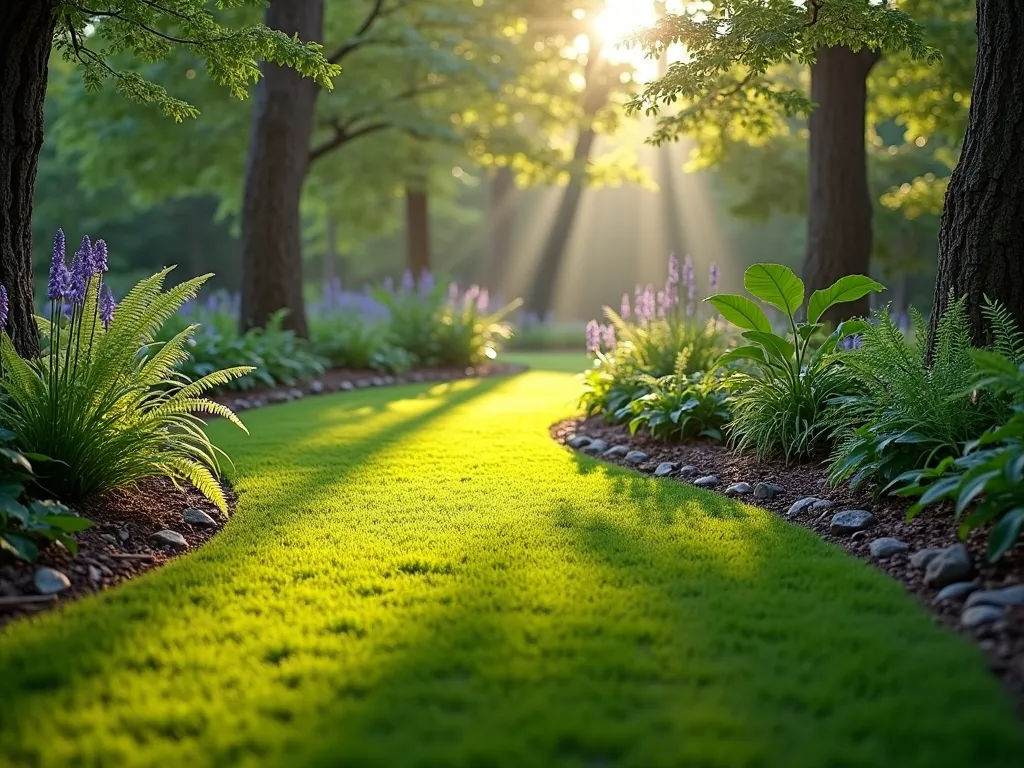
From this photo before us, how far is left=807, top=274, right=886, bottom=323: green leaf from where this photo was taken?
4.77 m

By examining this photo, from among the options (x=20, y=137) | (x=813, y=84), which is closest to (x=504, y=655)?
(x=20, y=137)

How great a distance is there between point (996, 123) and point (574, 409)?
4.50m

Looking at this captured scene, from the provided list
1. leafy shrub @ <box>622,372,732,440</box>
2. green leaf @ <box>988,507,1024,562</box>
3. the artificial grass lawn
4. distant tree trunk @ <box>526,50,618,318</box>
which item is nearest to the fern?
the artificial grass lawn

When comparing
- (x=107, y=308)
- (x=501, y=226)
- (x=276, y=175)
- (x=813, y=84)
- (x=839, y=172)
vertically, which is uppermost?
(x=501, y=226)

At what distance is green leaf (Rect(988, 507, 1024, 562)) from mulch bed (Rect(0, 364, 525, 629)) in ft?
9.92

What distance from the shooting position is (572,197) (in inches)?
802

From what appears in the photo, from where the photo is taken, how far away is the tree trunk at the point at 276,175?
999 centimetres

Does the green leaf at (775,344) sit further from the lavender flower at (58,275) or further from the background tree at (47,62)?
the lavender flower at (58,275)

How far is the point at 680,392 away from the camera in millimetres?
5973

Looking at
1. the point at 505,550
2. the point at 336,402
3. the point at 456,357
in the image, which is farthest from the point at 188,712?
the point at 456,357

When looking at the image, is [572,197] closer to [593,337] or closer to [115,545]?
[593,337]

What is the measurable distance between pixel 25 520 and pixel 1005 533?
3280mm

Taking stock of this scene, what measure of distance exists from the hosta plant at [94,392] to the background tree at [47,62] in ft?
1.10

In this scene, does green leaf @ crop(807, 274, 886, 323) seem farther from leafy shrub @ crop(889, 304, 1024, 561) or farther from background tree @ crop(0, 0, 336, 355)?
background tree @ crop(0, 0, 336, 355)
